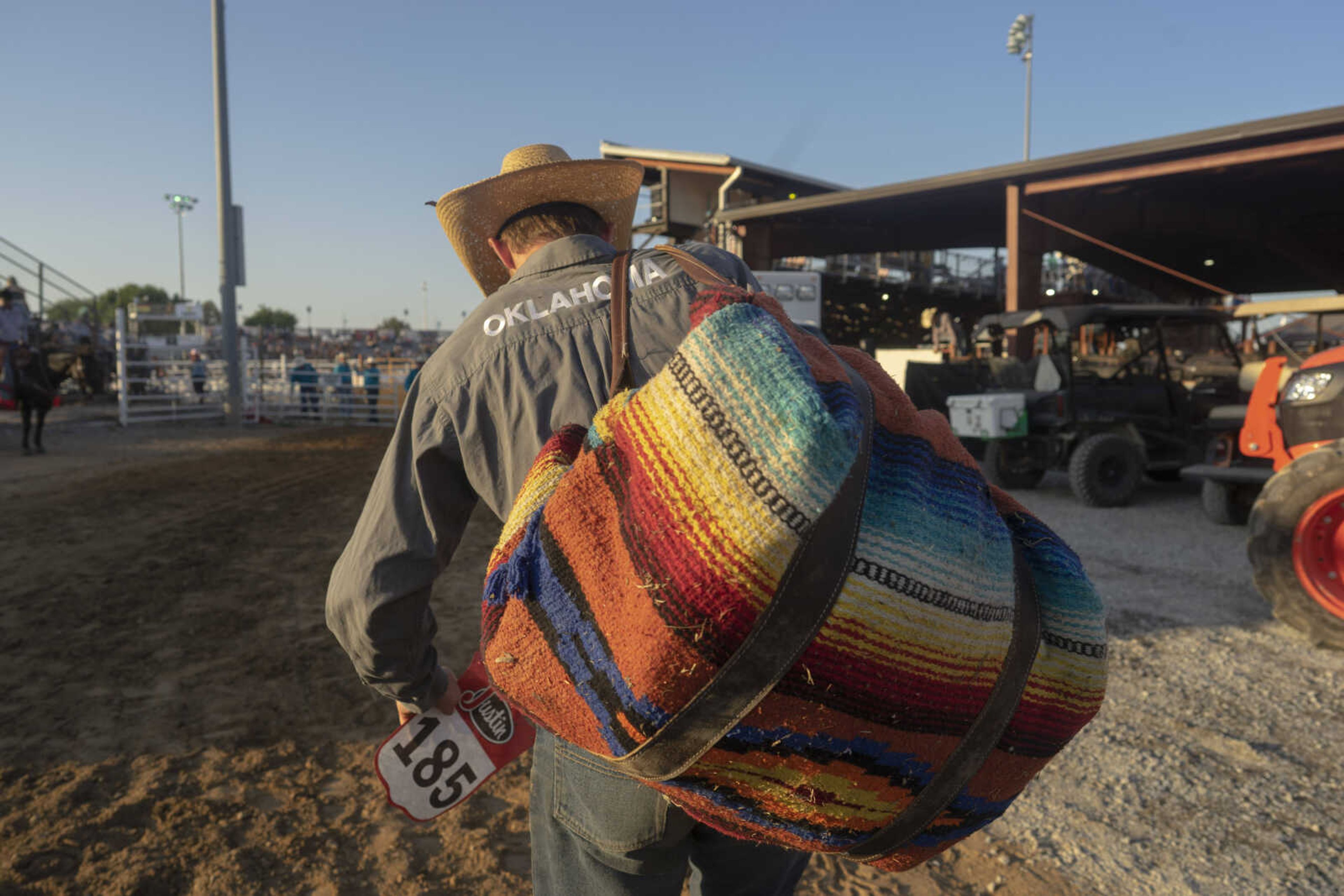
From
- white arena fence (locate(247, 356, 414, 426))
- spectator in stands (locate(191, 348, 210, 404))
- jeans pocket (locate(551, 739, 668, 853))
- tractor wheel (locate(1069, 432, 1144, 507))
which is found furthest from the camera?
spectator in stands (locate(191, 348, 210, 404))

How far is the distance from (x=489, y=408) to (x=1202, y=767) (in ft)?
10.5

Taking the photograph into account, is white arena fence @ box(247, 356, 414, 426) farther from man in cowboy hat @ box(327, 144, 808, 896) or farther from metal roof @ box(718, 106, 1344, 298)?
man in cowboy hat @ box(327, 144, 808, 896)

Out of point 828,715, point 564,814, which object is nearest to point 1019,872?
point 564,814

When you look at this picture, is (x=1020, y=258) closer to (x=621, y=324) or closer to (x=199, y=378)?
(x=621, y=324)

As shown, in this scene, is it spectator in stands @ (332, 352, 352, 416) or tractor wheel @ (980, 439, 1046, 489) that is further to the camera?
spectator in stands @ (332, 352, 352, 416)

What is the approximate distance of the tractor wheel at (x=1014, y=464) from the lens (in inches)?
351

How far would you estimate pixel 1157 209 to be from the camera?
16.7m

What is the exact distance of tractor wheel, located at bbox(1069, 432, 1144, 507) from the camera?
26.3 feet

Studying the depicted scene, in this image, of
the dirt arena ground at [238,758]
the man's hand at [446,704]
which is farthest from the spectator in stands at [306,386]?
the man's hand at [446,704]

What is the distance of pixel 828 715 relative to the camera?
0.79 metres

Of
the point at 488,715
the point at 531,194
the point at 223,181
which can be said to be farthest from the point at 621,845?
the point at 223,181

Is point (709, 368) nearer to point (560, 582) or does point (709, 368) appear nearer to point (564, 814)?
point (560, 582)

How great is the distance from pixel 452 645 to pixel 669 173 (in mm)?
21784

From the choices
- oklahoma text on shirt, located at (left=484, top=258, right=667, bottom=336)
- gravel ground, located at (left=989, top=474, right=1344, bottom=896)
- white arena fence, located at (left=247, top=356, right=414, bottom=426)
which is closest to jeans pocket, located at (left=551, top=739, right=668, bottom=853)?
oklahoma text on shirt, located at (left=484, top=258, right=667, bottom=336)
